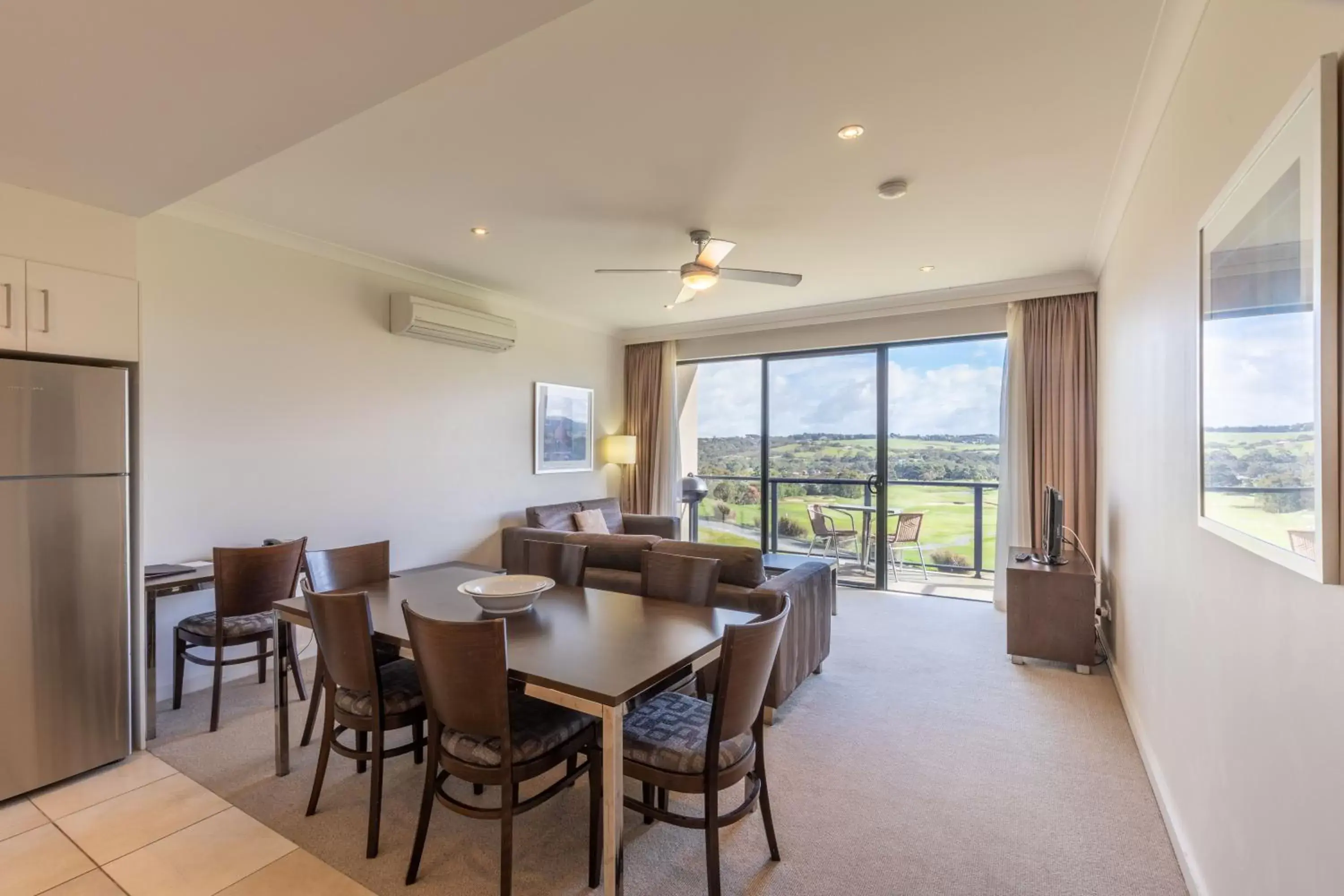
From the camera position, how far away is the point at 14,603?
91.3 inches

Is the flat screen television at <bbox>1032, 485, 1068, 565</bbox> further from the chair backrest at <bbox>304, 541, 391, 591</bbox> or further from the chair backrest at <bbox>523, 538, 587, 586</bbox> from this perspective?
the chair backrest at <bbox>304, 541, 391, 591</bbox>

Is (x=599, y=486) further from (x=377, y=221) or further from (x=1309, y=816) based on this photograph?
(x=1309, y=816)

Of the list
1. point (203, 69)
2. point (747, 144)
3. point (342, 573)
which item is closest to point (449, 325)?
point (342, 573)

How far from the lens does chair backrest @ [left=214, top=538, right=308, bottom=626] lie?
2.93 metres

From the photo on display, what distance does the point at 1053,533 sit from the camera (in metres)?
3.89

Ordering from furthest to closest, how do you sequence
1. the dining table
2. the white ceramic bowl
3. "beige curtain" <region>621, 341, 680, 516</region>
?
1. "beige curtain" <region>621, 341, 680, 516</region>
2. the white ceramic bowl
3. the dining table

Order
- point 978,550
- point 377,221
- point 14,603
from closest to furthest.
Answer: point 14,603
point 377,221
point 978,550

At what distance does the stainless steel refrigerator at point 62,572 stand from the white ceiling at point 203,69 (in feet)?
2.87

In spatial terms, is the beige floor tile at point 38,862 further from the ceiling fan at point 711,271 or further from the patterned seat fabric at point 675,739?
the ceiling fan at point 711,271

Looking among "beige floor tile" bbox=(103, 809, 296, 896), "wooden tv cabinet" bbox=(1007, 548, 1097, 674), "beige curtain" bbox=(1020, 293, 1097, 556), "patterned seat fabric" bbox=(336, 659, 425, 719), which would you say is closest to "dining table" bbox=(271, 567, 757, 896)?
"patterned seat fabric" bbox=(336, 659, 425, 719)

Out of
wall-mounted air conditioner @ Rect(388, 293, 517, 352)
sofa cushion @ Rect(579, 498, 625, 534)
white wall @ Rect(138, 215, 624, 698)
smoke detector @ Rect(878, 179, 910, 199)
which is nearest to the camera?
smoke detector @ Rect(878, 179, 910, 199)

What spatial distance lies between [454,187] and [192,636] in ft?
8.76

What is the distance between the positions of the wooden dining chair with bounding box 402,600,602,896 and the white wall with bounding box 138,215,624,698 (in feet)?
7.32

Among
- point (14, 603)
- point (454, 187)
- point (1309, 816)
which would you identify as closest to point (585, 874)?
point (1309, 816)
